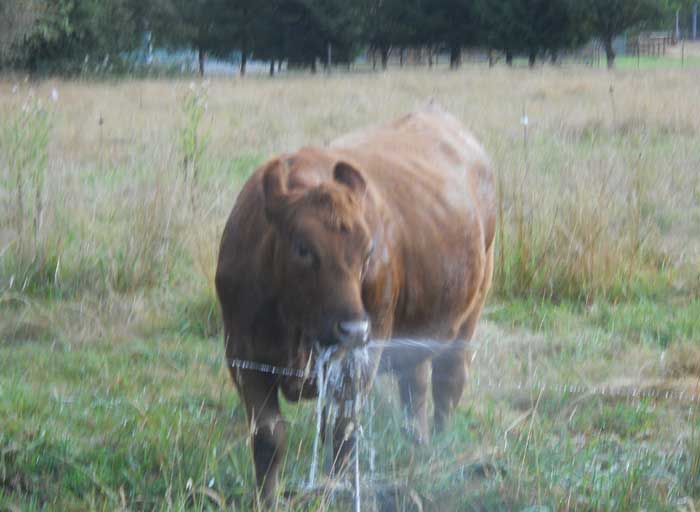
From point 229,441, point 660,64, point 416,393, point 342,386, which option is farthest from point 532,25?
point 342,386

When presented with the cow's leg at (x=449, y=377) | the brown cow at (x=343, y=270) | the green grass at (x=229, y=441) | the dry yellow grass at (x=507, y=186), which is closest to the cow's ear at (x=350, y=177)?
the brown cow at (x=343, y=270)

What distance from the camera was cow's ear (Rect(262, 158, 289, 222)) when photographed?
374 cm

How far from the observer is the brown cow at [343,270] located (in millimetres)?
3635

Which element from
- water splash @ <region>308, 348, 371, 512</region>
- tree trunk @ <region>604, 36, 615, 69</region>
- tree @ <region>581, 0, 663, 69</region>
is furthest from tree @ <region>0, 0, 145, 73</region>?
water splash @ <region>308, 348, 371, 512</region>

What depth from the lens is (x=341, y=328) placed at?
3.48 metres

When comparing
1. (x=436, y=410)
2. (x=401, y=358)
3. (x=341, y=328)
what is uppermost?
(x=341, y=328)

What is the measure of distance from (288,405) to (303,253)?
1.73 meters

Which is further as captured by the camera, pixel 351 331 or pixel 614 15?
pixel 614 15

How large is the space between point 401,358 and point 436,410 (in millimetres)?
820

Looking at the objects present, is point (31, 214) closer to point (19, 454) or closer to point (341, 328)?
→ point (19, 454)

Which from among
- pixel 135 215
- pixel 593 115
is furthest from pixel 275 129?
pixel 135 215

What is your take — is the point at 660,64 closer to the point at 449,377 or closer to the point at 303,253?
the point at 449,377

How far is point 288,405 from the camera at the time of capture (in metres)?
5.20

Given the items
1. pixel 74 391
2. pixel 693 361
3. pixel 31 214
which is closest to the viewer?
pixel 74 391
